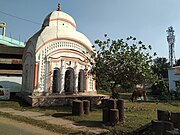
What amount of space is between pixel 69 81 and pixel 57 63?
206cm

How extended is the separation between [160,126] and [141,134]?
→ 46.1 inches

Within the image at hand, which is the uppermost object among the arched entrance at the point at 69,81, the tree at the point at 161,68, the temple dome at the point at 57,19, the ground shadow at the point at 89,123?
the temple dome at the point at 57,19

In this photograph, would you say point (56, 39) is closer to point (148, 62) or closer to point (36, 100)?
point (36, 100)

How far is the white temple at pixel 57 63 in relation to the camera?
15.5 meters

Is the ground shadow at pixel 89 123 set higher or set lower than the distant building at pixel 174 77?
lower

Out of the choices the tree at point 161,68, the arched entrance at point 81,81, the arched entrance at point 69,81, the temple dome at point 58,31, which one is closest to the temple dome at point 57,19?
the temple dome at point 58,31

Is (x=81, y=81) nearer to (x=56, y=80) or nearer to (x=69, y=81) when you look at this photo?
(x=69, y=81)

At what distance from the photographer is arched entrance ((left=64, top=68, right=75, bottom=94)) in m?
16.6

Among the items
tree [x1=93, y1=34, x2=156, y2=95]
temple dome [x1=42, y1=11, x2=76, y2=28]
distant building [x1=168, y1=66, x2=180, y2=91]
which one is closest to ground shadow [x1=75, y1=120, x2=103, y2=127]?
tree [x1=93, y1=34, x2=156, y2=95]

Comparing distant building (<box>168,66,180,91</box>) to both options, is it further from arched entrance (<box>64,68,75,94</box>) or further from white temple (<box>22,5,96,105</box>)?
arched entrance (<box>64,68,75,94</box>)

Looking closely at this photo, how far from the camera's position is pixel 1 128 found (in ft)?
24.5

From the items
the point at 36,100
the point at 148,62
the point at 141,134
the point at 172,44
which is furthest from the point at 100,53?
the point at 172,44

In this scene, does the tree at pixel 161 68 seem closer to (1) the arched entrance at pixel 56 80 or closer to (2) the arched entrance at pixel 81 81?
(2) the arched entrance at pixel 81 81

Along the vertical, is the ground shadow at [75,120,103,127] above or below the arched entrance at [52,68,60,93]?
below
